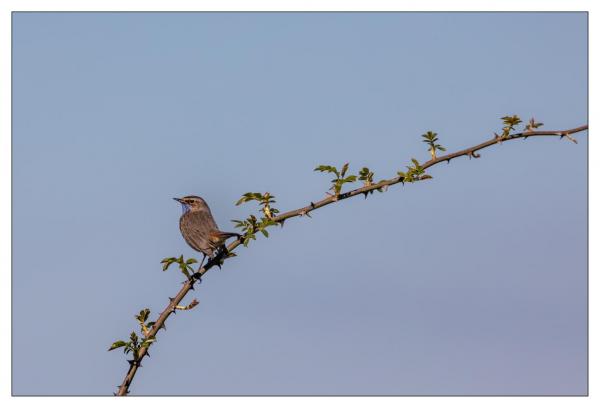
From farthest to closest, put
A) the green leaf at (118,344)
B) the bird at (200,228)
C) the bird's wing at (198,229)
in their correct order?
1. the bird's wing at (198,229)
2. the bird at (200,228)
3. the green leaf at (118,344)

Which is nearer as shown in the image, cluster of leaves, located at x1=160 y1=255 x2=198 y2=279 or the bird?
cluster of leaves, located at x1=160 y1=255 x2=198 y2=279

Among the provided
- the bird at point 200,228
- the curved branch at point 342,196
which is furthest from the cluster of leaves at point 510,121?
the bird at point 200,228

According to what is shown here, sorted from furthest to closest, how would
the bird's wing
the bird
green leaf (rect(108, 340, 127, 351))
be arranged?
Result: the bird's wing, the bird, green leaf (rect(108, 340, 127, 351))

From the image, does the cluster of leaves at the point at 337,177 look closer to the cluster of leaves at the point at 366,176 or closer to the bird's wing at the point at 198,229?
the cluster of leaves at the point at 366,176

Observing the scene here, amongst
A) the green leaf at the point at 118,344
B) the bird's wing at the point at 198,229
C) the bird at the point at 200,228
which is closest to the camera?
the green leaf at the point at 118,344

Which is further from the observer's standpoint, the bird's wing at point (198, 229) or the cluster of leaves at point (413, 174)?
the bird's wing at point (198, 229)

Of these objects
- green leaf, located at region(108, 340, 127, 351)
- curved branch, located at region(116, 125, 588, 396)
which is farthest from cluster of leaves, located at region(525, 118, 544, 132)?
green leaf, located at region(108, 340, 127, 351)

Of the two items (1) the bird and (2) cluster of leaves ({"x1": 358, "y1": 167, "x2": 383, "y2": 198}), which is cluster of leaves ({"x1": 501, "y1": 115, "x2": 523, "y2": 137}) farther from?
(1) the bird

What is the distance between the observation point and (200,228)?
12.0 meters

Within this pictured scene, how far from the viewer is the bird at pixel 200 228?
1126 centimetres

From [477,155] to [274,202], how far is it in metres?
1.63

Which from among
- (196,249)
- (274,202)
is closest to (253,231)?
(274,202)

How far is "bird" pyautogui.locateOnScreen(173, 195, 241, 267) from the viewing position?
36.9 ft
